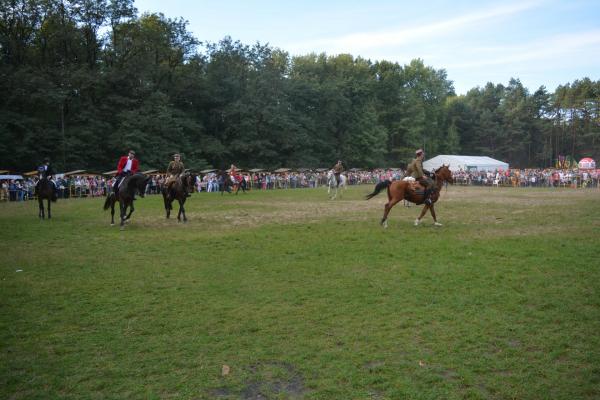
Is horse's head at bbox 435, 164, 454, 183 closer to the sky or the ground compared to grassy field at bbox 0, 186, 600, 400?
closer to the sky

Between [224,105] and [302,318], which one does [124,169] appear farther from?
[224,105]

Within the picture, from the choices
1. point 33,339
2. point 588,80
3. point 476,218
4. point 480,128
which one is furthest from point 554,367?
point 588,80

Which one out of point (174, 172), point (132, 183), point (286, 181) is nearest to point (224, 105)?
point (286, 181)

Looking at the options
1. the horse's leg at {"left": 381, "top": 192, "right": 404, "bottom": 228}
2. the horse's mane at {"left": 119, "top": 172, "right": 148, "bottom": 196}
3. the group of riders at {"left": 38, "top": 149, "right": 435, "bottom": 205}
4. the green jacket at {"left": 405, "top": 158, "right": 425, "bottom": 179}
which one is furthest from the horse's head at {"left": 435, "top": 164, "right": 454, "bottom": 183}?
the horse's mane at {"left": 119, "top": 172, "right": 148, "bottom": 196}

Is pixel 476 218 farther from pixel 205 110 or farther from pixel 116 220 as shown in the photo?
pixel 205 110

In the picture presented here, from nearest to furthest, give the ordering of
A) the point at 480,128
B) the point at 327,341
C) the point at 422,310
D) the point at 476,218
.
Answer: the point at 327,341 < the point at 422,310 < the point at 476,218 < the point at 480,128

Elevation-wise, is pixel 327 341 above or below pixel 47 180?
below

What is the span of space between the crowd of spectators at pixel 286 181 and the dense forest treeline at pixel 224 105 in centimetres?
737

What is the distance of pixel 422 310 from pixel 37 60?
2172 inches

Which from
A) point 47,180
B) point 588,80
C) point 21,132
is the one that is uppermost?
point 588,80

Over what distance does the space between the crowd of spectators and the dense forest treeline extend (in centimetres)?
737

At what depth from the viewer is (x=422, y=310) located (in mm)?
7148

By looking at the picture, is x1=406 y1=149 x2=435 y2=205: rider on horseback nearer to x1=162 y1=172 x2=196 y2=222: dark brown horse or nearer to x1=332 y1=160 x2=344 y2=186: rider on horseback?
x1=162 y1=172 x2=196 y2=222: dark brown horse

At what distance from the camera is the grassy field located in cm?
496
